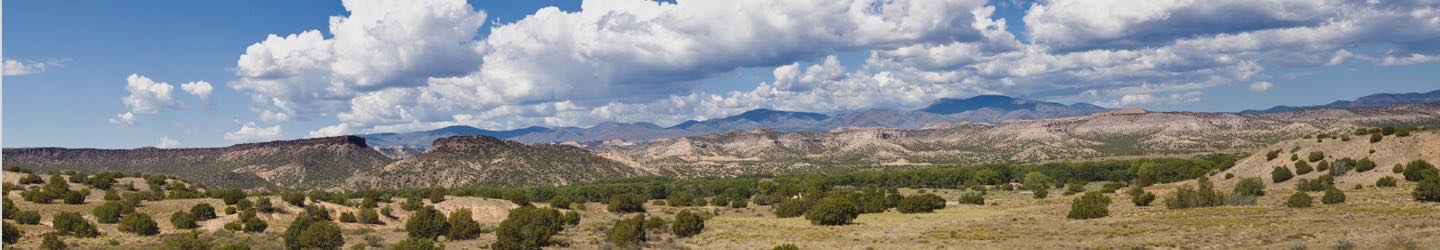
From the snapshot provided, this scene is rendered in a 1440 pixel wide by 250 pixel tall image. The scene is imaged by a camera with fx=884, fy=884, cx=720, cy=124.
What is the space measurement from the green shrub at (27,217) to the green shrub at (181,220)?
19.7ft

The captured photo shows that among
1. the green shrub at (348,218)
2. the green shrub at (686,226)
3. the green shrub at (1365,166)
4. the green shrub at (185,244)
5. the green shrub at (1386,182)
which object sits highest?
the green shrub at (1365,166)

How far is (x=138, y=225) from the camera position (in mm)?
46438

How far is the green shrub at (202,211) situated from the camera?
51.7m

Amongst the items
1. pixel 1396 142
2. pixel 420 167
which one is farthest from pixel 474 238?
pixel 420 167

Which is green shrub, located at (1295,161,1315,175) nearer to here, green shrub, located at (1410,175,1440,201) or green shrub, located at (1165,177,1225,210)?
green shrub, located at (1165,177,1225,210)

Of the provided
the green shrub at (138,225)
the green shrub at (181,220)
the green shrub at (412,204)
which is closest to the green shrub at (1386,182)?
the green shrub at (412,204)

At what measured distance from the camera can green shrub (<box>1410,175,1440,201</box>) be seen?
44156mm

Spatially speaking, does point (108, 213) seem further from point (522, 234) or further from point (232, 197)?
point (522, 234)

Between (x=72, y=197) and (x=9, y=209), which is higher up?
(x=72, y=197)

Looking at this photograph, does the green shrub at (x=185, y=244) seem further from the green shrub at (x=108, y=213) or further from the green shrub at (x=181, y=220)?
the green shrub at (x=108, y=213)

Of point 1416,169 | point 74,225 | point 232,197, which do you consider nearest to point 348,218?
point 232,197

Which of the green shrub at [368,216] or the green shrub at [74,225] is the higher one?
the green shrub at [74,225]

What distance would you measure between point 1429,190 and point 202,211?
2633 inches

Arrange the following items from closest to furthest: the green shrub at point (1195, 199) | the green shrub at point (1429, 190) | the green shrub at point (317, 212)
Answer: the green shrub at point (1429, 190) < the green shrub at point (1195, 199) < the green shrub at point (317, 212)
